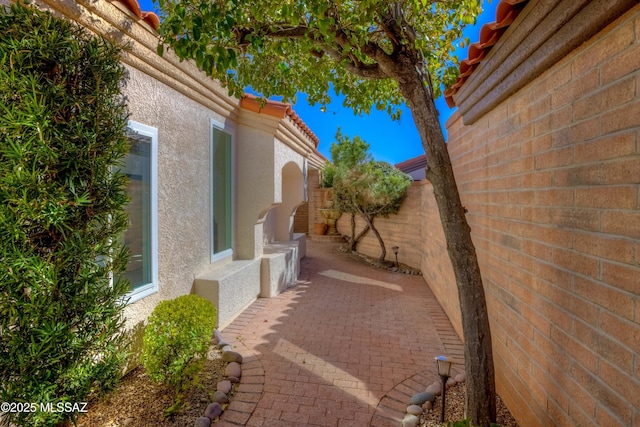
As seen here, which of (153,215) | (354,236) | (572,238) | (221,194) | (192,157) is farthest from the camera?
(354,236)

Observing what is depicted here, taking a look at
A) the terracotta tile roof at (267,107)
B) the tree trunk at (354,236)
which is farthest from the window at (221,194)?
the tree trunk at (354,236)

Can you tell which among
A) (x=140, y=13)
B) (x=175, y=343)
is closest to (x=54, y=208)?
(x=175, y=343)

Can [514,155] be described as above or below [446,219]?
above

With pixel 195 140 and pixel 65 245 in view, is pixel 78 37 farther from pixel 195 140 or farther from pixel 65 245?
pixel 195 140

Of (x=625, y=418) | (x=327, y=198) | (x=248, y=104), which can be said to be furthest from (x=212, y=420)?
(x=327, y=198)

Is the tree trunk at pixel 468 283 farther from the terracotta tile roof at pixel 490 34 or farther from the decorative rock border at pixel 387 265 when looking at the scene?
the decorative rock border at pixel 387 265

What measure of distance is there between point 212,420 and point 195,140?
4.99 m

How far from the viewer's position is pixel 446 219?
3.58 metres

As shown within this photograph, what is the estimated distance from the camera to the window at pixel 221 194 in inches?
295

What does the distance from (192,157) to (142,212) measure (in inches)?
68.0

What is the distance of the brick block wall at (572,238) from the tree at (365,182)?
9340 mm

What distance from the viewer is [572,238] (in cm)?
272

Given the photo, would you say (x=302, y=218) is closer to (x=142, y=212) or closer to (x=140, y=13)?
(x=142, y=212)

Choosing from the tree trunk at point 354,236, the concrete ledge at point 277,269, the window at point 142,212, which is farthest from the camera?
the tree trunk at point 354,236
